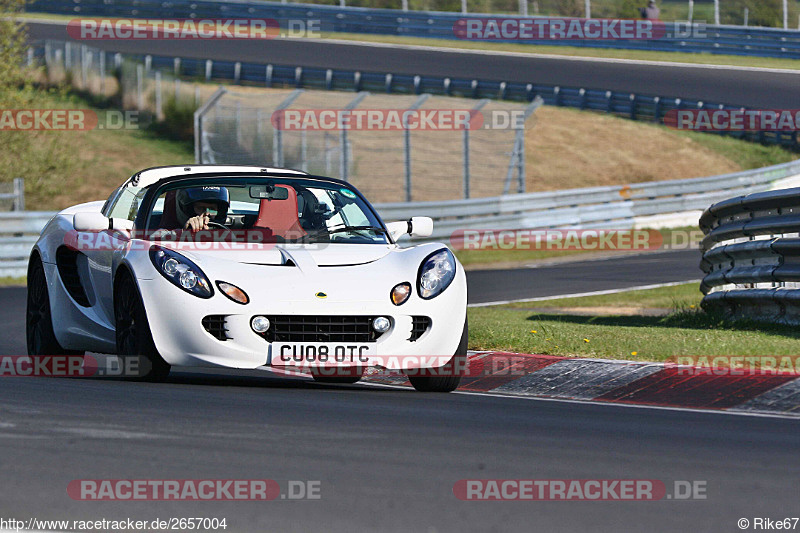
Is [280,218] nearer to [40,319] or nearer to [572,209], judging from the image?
[40,319]

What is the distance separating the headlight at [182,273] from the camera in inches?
307

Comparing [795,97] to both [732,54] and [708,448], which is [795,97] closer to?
[732,54]

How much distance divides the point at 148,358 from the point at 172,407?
41.3 inches

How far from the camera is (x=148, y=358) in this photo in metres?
8.02

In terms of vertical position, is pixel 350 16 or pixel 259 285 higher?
pixel 350 16

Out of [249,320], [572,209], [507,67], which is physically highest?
[249,320]

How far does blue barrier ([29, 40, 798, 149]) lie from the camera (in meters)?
36.1

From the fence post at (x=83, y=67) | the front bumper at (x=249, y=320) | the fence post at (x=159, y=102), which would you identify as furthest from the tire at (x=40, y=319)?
the fence post at (x=83, y=67)

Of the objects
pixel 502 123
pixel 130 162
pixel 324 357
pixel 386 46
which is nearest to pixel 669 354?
pixel 324 357

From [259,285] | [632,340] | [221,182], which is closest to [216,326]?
[259,285]

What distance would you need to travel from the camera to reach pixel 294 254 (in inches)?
324

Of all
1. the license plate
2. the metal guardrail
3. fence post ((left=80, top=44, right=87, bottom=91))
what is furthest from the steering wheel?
the metal guardrail

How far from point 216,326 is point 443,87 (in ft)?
95.2

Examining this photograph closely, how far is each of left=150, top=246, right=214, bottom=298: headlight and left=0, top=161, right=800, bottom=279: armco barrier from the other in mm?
14106
